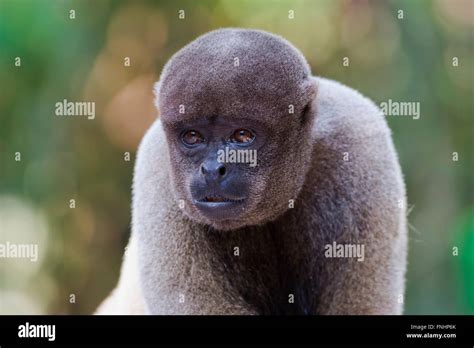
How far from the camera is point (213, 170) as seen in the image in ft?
12.5

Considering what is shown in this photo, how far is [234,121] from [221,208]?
0.44 metres

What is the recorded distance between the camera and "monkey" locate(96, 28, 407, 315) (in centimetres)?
386

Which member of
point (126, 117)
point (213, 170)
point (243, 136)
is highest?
point (126, 117)

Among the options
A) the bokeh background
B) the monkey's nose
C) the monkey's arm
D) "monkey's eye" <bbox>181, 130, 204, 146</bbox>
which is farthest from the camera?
the bokeh background

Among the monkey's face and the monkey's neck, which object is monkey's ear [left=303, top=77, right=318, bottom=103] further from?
the monkey's neck

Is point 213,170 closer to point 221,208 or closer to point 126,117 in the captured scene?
point 221,208

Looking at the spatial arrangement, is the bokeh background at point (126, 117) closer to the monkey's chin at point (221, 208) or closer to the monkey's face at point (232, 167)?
the monkey's face at point (232, 167)

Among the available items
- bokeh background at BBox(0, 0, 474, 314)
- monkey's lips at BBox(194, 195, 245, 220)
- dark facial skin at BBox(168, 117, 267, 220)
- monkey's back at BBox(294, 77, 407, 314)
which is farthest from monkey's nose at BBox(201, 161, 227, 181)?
bokeh background at BBox(0, 0, 474, 314)

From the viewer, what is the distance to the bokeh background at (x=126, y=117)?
272 inches

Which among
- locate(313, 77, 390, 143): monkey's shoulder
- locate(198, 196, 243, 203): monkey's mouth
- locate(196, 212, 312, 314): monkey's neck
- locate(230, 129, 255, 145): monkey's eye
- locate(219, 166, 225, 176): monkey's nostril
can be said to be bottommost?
locate(196, 212, 312, 314): monkey's neck

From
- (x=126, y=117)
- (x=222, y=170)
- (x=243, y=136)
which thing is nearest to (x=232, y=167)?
(x=222, y=170)
